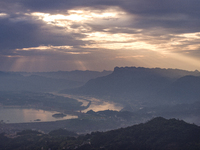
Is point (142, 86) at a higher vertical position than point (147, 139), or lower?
higher

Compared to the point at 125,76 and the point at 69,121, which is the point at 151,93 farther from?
the point at 69,121

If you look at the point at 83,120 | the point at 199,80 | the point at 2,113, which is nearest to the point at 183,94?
the point at 199,80

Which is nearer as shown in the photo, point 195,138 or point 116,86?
point 195,138

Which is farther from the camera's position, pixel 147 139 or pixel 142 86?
pixel 142 86

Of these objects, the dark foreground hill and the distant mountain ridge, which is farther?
the distant mountain ridge

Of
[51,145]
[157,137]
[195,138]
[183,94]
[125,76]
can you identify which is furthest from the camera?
[125,76]

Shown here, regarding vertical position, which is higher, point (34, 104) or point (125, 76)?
point (125, 76)

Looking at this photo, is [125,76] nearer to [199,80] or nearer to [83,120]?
[199,80]

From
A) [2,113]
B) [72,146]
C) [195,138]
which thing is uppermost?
[195,138]

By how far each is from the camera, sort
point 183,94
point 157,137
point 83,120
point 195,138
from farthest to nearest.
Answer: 1. point 183,94
2. point 83,120
3. point 157,137
4. point 195,138

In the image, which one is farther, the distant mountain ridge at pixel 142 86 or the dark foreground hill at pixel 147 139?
the distant mountain ridge at pixel 142 86

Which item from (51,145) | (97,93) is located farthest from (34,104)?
(51,145)
